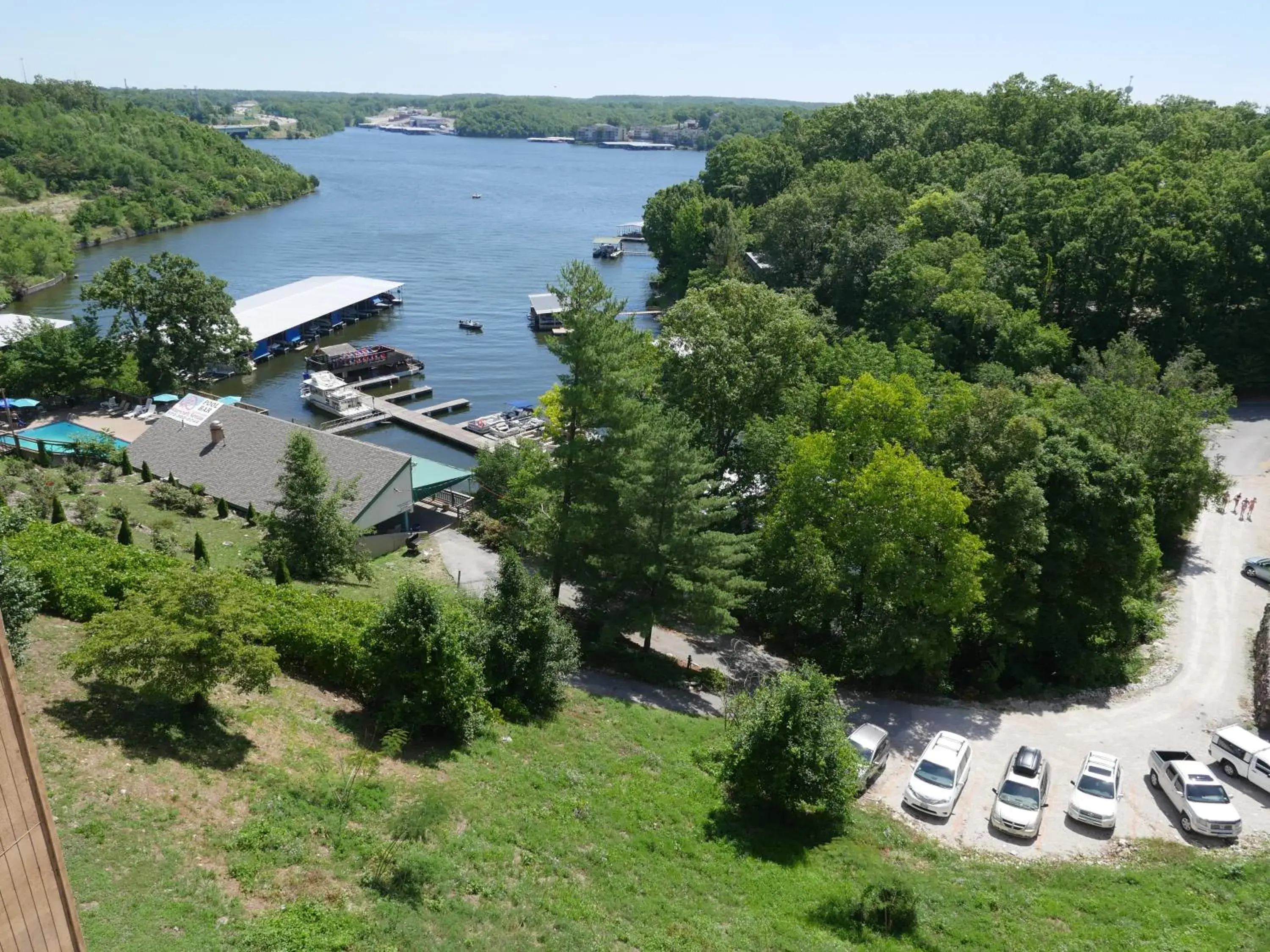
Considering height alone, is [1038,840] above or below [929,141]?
below

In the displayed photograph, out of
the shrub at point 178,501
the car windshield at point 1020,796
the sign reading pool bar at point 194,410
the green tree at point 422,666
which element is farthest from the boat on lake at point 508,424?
the car windshield at point 1020,796

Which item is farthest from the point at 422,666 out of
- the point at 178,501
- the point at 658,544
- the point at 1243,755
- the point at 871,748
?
the point at 178,501

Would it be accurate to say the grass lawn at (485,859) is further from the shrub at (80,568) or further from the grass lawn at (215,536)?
the grass lawn at (215,536)

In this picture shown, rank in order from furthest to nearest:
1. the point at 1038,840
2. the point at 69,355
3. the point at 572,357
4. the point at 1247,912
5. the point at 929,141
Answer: the point at 929,141 < the point at 69,355 < the point at 572,357 < the point at 1038,840 < the point at 1247,912

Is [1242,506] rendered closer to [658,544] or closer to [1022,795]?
[1022,795]

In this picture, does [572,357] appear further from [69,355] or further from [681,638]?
[69,355]

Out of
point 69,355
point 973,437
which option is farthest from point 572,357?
point 69,355

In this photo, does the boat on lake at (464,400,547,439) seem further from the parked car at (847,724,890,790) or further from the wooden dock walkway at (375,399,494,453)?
the parked car at (847,724,890,790)
